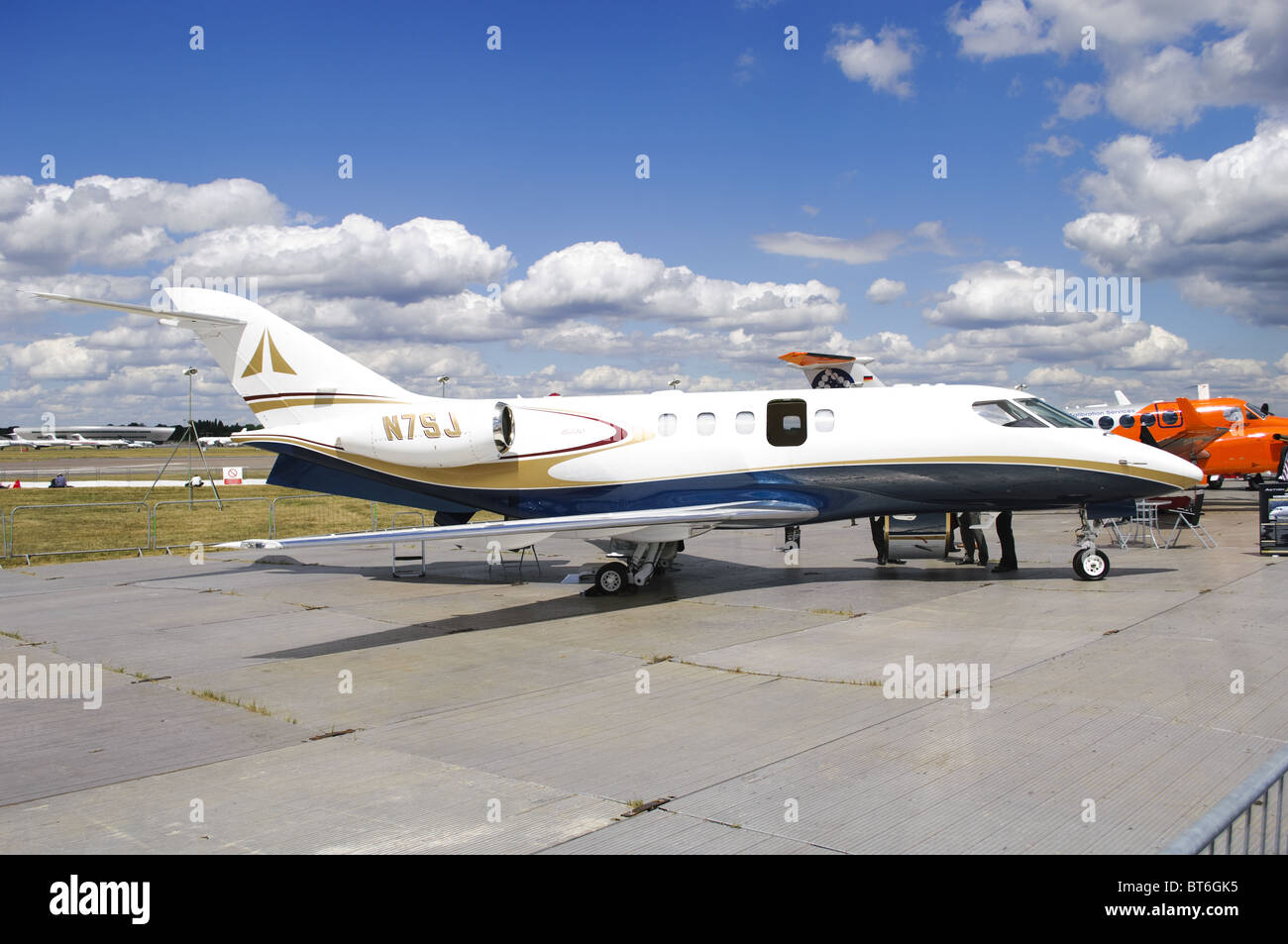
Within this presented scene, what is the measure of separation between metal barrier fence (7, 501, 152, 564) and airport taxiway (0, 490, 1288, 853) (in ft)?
29.7

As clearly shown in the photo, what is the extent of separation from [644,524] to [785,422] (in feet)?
9.89

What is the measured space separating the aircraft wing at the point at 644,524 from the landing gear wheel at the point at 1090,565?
4385mm

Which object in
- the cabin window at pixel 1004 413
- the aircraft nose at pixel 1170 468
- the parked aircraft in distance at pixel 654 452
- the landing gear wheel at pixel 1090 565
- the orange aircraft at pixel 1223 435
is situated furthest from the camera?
the orange aircraft at pixel 1223 435

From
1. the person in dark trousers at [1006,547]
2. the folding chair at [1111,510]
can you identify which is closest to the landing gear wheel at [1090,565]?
the folding chair at [1111,510]

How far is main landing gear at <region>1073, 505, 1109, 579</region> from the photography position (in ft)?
48.4

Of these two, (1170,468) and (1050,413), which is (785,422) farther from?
(1170,468)

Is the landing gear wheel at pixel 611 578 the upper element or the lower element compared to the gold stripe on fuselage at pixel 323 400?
lower

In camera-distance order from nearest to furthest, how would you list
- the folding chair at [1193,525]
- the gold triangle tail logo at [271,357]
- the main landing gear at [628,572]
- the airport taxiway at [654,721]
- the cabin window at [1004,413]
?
the airport taxiway at [654,721] < the cabin window at [1004,413] < the main landing gear at [628,572] < the gold triangle tail logo at [271,357] < the folding chair at [1193,525]

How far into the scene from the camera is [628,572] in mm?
15367

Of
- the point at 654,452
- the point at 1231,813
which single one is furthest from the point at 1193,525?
the point at 1231,813

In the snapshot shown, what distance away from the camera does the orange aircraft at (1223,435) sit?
26.5 metres

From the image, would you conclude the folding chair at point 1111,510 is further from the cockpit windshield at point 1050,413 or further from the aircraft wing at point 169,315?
the aircraft wing at point 169,315

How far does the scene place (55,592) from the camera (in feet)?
55.1
